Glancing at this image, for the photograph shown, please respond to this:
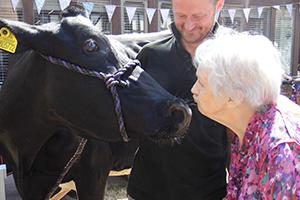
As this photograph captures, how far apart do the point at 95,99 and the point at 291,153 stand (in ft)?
3.61

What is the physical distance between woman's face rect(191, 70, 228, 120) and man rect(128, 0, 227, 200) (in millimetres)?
459

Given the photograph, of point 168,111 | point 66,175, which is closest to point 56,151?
point 66,175

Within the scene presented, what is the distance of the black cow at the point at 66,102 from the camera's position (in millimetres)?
1942

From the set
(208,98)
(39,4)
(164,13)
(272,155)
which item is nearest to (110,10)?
(164,13)

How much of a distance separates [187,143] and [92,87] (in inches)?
21.7

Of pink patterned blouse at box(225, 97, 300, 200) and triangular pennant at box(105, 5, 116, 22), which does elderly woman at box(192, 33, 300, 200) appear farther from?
triangular pennant at box(105, 5, 116, 22)

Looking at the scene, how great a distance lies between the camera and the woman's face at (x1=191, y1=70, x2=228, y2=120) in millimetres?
1438

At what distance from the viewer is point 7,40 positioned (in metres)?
1.98

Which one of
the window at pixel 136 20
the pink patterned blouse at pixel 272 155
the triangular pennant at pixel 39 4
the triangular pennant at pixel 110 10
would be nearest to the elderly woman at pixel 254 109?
the pink patterned blouse at pixel 272 155

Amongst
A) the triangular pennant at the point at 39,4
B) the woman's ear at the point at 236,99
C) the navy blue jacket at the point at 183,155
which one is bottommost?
the navy blue jacket at the point at 183,155

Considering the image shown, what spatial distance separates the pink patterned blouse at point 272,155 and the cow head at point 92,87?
0.50 metres

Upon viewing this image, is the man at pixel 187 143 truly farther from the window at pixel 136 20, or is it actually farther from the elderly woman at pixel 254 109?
the window at pixel 136 20

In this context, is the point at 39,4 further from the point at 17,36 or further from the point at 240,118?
the point at 240,118

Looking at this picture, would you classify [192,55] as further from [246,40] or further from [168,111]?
[246,40]
